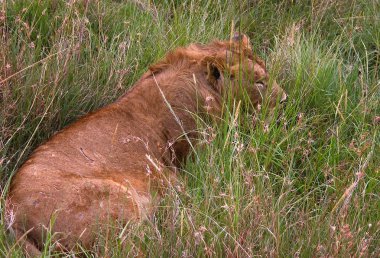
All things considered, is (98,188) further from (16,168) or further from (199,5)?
(199,5)

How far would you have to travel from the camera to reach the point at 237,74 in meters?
4.78

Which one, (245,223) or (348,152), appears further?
(348,152)

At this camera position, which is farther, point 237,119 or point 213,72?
point 213,72

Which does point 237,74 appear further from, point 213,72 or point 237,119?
point 237,119

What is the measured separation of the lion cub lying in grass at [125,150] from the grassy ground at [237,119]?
0.43 feet

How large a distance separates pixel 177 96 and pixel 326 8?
209 cm

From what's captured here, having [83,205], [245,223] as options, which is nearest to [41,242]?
[83,205]

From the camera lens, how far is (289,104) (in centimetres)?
476

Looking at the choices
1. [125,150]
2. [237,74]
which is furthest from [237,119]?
[125,150]

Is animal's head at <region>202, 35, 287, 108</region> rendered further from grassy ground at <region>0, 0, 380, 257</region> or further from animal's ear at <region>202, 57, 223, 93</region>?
grassy ground at <region>0, 0, 380, 257</region>

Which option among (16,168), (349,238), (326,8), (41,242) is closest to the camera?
(349,238)

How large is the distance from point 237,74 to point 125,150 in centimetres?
87

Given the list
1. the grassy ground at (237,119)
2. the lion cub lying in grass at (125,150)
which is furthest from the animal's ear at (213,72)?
the grassy ground at (237,119)

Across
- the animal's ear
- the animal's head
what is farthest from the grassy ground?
the animal's ear
